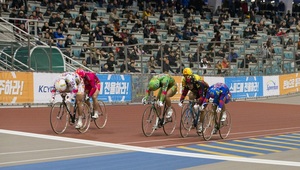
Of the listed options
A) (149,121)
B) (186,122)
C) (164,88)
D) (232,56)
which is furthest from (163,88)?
(232,56)

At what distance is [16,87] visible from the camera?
70.4 ft

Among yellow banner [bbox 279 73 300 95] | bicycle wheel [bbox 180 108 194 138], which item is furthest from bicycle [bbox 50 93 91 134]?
yellow banner [bbox 279 73 300 95]

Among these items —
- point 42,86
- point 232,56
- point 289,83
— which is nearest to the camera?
point 42,86

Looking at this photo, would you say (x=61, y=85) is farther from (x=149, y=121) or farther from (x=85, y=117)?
(x=149, y=121)

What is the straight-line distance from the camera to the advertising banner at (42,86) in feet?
72.5

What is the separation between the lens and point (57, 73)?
894 inches

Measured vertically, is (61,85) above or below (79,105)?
above

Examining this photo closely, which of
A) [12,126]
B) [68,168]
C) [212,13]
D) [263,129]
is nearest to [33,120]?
[12,126]

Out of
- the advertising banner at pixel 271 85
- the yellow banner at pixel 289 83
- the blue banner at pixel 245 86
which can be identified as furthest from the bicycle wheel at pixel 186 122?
the yellow banner at pixel 289 83

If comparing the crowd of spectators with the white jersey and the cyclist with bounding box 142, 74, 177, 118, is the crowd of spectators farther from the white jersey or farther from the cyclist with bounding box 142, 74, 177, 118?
the cyclist with bounding box 142, 74, 177, 118

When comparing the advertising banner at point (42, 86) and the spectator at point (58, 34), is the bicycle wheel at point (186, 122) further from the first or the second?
the spectator at point (58, 34)

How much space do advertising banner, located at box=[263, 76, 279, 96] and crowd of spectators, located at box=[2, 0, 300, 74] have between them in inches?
48.1

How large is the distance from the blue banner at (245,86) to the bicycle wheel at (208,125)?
14732mm

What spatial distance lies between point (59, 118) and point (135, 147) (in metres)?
2.89
